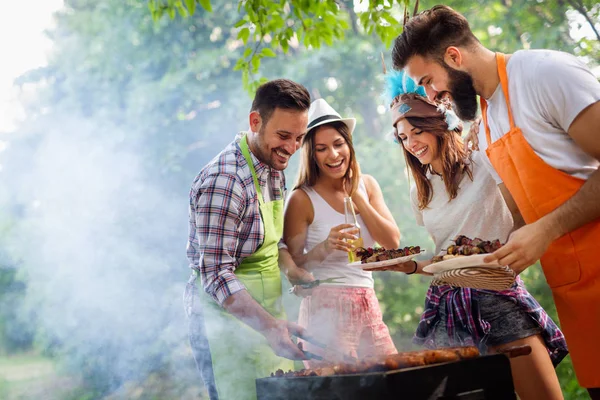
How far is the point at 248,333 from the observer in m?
2.80

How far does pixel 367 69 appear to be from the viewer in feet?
24.1

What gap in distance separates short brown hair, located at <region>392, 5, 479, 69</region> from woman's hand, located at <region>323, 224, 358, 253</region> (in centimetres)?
100

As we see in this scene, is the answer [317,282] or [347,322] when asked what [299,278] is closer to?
[317,282]

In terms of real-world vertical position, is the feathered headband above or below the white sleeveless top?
above

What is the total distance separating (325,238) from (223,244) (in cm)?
75

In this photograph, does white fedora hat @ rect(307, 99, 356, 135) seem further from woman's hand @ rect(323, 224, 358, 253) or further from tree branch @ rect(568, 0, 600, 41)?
tree branch @ rect(568, 0, 600, 41)

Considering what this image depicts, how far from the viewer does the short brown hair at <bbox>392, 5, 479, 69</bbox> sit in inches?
92.0

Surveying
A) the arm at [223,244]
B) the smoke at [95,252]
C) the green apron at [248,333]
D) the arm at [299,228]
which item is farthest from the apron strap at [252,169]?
the smoke at [95,252]

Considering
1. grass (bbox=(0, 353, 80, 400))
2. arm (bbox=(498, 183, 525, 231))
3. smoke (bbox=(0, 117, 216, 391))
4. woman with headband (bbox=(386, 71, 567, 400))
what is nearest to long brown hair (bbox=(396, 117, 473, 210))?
woman with headband (bbox=(386, 71, 567, 400))

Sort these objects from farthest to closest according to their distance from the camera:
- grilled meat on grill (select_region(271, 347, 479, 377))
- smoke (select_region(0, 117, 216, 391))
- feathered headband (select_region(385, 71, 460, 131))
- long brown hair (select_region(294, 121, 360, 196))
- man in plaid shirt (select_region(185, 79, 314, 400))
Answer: smoke (select_region(0, 117, 216, 391))
long brown hair (select_region(294, 121, 360, 196))
feathered headband (select_region(385, 71, 460, 131))
man in plaid shirt (select_region(185, 79, 314, 400))
grilled meat on grill (select_region(271, 347, 479, 377))

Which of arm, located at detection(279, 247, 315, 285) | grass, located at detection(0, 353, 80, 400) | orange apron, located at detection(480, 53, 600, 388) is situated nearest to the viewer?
orange apron, located at detection(480, 53, 600, 388)

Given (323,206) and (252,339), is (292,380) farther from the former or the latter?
(323,206)

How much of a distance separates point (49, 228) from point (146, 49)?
293 cm

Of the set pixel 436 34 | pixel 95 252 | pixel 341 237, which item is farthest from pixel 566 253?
pixel 95 252
